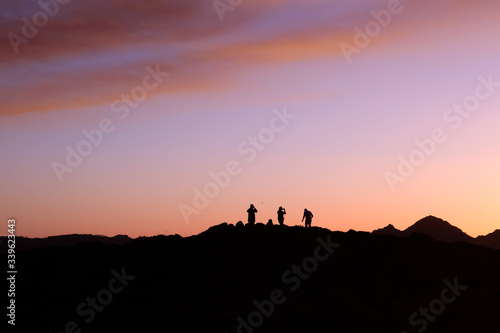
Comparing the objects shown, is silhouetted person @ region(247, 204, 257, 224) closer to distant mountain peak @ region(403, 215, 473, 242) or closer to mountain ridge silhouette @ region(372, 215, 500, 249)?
mountain ridge silhouette @ region(372, 215, 500, 249)

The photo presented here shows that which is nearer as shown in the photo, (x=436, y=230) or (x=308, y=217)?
(x=308, y=217)

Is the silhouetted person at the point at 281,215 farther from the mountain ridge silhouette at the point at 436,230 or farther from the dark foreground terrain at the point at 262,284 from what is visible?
the mountain ridge silhouette at the point at 436,230

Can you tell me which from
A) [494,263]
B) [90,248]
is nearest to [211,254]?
[90,248]

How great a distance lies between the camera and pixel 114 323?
31.8m

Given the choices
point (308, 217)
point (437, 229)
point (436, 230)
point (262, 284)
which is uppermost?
point (437, 229)

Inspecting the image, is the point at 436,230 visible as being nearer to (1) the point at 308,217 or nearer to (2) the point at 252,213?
(1) the point at 308,217

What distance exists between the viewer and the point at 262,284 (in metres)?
35.4

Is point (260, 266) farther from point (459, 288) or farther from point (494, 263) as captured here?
point (494, 263)

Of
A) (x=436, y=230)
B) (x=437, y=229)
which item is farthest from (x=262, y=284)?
(x=437, y=229)

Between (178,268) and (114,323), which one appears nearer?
(114,323)

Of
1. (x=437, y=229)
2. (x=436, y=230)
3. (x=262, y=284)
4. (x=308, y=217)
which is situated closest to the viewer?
(x=262, y=284)

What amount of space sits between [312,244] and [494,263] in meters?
11.5

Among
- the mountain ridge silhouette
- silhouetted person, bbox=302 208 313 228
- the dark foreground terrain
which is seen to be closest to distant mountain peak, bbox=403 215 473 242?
the mountain ridge silhouette

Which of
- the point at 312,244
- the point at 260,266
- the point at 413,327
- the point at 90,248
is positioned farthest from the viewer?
the point at 90,248
